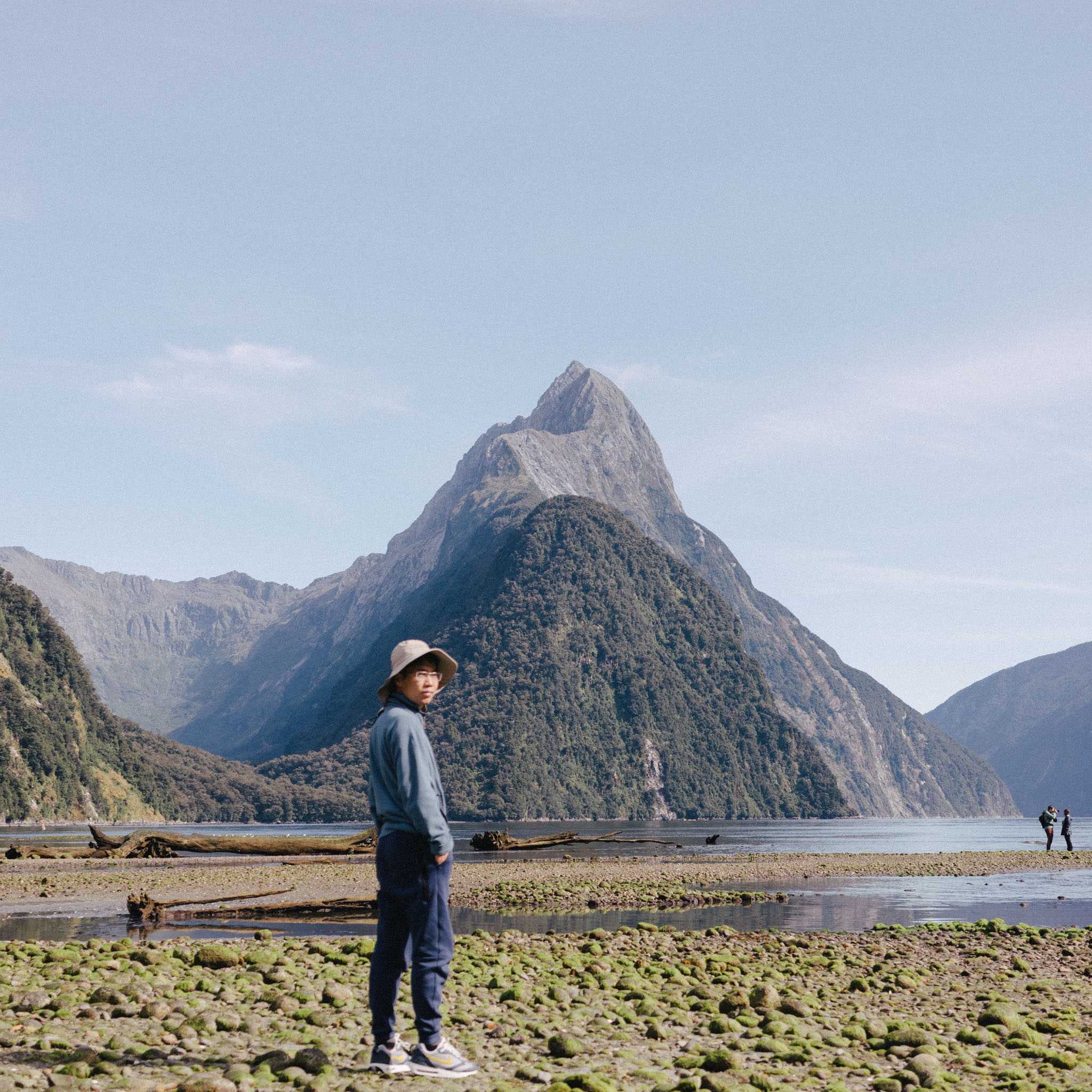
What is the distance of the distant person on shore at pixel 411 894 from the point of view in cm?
952

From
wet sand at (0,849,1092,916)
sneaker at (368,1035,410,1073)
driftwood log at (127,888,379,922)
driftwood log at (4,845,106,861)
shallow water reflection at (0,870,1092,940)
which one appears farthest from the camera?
driftwood log at (4,845,106,861)

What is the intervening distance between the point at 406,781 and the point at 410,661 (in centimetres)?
107

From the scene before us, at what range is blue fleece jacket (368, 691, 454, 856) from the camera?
9500 millimetres

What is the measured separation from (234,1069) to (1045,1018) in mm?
8925

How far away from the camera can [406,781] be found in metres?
9.52

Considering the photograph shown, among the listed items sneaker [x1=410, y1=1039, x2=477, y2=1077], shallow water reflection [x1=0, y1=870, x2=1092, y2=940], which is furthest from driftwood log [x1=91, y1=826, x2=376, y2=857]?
sneaker [x1=410, y1=1039, x2=477, y2=1077]

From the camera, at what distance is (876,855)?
2598 inches

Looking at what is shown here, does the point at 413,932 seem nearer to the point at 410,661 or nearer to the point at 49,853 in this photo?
the point at 410,661

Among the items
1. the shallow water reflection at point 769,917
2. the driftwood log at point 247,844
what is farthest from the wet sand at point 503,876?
the shallow water reflection at point 769,917

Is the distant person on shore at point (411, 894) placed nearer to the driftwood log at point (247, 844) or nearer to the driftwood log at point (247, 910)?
the driftwood log at point (247, 910)

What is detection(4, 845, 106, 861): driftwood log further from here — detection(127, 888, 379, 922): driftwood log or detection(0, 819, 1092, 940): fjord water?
detection(127, 888, 379, 922): driftwood log

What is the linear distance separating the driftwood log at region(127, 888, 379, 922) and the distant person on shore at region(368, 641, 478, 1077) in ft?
51.2

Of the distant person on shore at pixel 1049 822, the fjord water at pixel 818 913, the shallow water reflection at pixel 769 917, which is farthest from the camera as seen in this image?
the distant person on shore at pixel 1049 822

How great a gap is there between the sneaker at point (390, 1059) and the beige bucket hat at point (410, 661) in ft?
9.04
